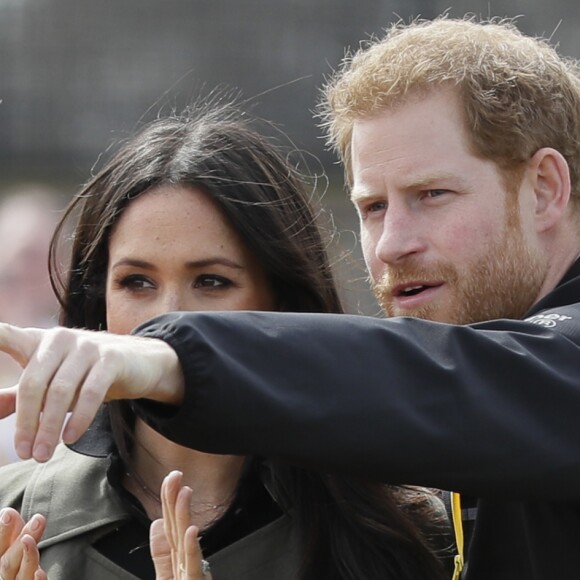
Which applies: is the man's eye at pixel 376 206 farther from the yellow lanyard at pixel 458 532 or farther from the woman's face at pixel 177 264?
the yellow lanyard at pixel 458 532

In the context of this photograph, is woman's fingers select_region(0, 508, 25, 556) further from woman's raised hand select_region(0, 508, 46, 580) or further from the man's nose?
the man's nose

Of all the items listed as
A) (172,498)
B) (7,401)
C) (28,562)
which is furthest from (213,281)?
(7,401)

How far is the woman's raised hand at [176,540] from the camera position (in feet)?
6.77

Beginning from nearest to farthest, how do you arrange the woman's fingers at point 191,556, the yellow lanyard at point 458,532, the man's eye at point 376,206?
the woman's fingers at point 191,556 → the yellow lanyard at point 458,532 → the man's eye at point 376,206

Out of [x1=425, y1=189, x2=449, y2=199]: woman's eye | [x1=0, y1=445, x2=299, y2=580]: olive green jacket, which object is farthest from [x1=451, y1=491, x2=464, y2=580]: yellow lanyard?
[x1=425, y1=189, x2=449, y2=199]: woman's eye

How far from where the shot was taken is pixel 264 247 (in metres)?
2.62

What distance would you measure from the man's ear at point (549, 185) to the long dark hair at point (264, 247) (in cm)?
47

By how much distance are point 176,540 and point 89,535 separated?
405 millimetres

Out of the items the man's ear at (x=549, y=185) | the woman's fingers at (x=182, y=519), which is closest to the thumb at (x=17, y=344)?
the woman's fingers at (x=182, y=519)

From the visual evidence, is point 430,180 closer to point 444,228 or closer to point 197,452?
point 444,228

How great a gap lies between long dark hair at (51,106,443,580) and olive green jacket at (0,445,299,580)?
6 centimetres

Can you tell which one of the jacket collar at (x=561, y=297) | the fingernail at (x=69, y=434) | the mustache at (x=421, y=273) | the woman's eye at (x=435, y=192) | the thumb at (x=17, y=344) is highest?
the woman's eye at (x=435, y=192)

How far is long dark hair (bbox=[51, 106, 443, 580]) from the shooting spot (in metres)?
2.43

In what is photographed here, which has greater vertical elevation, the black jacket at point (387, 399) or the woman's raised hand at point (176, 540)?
the black jacket at point (387, 399)
